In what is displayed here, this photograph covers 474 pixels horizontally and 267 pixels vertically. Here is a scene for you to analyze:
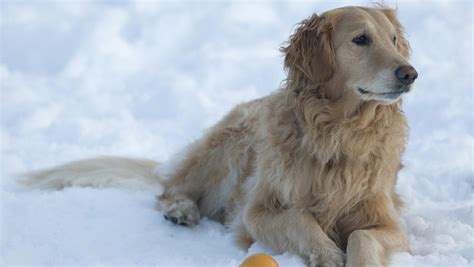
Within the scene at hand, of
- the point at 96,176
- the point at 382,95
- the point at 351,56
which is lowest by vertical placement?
the point at 96,176

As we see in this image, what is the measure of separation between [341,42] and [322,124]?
0.52m

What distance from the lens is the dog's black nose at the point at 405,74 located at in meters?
3.68

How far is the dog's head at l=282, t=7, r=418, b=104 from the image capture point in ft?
12.3

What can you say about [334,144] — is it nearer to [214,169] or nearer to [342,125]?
[342,125]

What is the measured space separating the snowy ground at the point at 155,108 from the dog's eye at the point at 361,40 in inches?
50.5

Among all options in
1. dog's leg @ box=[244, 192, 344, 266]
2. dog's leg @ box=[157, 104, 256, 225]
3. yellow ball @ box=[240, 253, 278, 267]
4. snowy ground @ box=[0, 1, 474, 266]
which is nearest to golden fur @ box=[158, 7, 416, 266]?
dog's leg @ box=[244, 192, 344, 266]

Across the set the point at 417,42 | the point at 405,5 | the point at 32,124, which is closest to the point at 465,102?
the point at 417,42

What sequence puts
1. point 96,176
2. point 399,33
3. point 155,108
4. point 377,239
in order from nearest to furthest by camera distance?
point 377,239 < point 399,33 < point 96,176 < point 155,108

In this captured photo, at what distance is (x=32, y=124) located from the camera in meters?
8.14

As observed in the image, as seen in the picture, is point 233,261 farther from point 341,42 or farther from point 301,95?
point 341,42

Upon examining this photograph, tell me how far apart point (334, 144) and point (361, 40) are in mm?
640

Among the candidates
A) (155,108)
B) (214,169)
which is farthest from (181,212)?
(155,108)

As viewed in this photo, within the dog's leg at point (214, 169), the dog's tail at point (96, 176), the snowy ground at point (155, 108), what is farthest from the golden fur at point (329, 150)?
the dog's tail at point (96, 176)

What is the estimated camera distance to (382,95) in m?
3.76
